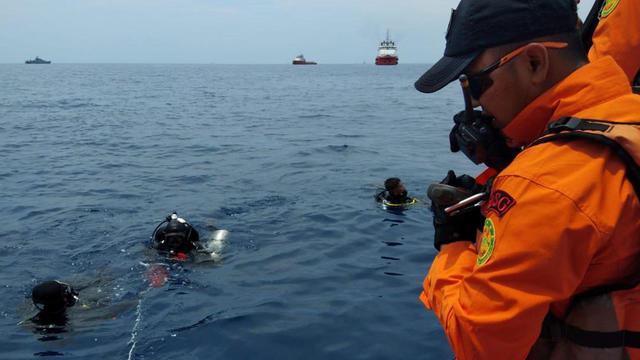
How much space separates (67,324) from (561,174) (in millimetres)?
6188

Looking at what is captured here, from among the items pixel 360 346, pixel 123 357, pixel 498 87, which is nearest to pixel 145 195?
pixel 123 357

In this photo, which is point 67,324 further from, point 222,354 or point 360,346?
point 360,346

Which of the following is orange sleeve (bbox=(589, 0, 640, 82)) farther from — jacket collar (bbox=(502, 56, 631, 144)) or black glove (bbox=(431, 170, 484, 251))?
black glove (bbox=(431, 170, 484, 251))

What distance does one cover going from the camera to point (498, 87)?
1.70 meters

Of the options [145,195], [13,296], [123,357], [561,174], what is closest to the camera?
[561,174]

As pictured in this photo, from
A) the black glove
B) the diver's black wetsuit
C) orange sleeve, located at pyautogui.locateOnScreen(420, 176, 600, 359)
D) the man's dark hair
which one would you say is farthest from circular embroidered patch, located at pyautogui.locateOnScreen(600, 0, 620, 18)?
the diver's black wetsuit

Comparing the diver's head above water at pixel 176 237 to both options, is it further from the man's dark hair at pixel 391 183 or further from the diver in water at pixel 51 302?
the man's dark hair at pixel 391 183

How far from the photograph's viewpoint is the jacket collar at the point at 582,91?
5.08ft

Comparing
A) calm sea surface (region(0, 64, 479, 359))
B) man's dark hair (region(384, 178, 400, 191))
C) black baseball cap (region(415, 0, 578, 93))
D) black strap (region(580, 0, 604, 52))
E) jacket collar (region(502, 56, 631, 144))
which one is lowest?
calm sea surface (region(0, 64, 479, 359))

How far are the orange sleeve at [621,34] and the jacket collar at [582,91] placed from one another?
4.70ft

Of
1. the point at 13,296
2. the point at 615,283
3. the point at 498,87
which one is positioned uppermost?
the point at 498,87

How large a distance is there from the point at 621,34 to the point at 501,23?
164 centimetres

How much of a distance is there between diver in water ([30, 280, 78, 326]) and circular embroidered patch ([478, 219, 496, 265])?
569 cm

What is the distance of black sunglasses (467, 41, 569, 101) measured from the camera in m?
1.62
